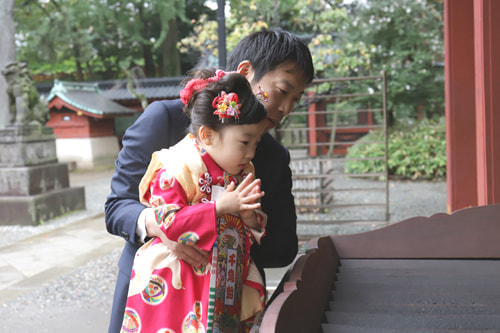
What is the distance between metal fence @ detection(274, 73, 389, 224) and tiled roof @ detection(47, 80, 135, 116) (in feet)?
18.0

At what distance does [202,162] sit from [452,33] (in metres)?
3.51

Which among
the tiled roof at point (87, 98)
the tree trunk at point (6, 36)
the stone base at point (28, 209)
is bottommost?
the stone base at point (28, 209)

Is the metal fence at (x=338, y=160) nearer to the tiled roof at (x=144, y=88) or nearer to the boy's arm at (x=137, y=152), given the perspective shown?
the tiled roof at (x=144, y=88)

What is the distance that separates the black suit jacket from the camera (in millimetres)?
1444

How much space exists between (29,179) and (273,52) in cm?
756

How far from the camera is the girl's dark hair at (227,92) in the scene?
4.09 feet

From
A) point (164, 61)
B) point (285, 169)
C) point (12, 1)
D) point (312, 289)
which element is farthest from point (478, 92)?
point (164, 61)

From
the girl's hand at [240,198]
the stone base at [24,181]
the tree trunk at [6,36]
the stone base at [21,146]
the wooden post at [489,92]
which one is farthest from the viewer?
the tree trunk at [6,36]

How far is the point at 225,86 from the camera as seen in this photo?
4.19 feet

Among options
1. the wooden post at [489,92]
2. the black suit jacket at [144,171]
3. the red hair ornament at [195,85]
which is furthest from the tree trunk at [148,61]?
the red hair ornament at [195,85]

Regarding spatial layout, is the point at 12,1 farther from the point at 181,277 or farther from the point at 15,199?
the point at 181,277

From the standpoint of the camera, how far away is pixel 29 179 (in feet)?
26.6

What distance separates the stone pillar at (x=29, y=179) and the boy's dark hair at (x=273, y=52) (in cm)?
735

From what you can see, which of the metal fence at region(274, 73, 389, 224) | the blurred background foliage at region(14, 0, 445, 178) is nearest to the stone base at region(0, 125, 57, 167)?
the blurred background foliage at region(14, 0, 445, 178)
